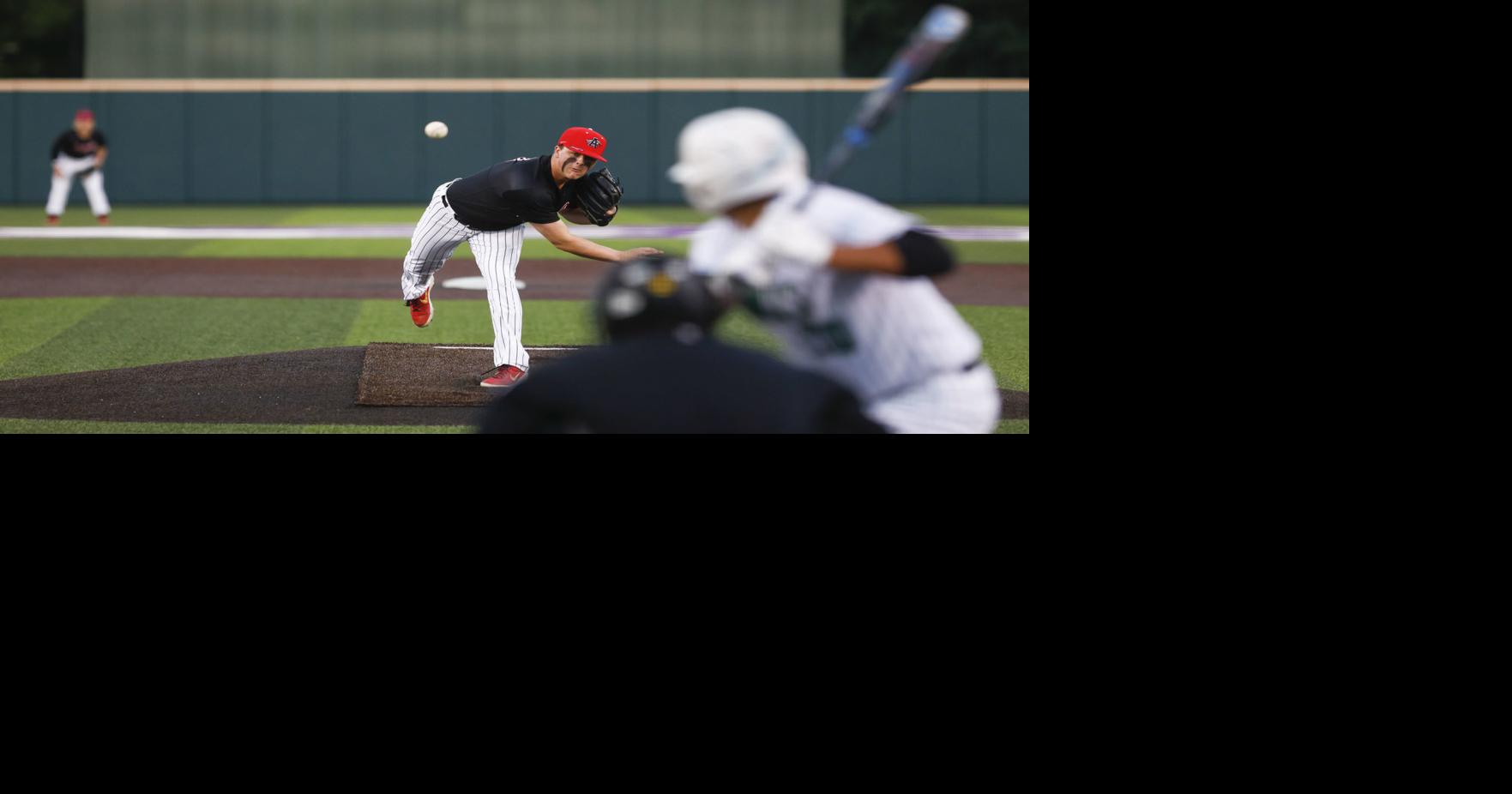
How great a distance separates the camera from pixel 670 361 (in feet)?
10.6

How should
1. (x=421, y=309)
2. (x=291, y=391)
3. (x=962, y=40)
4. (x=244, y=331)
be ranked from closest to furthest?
(x=291, y=391), (x=421, y=309), (x=244, y=331), (x=962, y=40)

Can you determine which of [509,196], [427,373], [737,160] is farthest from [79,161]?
[737,160]

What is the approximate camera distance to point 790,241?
3.88m

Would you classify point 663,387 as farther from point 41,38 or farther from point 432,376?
point 41,38

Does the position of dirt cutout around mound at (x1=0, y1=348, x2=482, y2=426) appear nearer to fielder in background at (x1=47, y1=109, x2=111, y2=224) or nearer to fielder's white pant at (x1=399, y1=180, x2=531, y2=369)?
fielder's white pant at (x1=399, y1=180, x2=531, y2=369)

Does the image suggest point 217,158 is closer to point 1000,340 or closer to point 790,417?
point 1000,340

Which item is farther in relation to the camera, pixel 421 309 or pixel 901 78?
pixel 421 309

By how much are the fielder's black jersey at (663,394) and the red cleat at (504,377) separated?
20.0ft

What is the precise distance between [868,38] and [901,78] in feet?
129

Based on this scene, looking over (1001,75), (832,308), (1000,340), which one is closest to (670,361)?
(832,308)

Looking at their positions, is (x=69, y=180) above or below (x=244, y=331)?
above

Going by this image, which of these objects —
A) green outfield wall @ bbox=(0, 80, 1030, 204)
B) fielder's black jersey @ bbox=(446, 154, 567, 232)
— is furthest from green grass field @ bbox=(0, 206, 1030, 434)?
green outfield wall @ bbox=(0, 80, 1030, 204)

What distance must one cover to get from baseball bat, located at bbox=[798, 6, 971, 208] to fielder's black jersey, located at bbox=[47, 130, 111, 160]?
22.5m

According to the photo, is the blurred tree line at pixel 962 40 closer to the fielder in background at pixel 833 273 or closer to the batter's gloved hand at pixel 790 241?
the fielder in background at pixel 833 273
